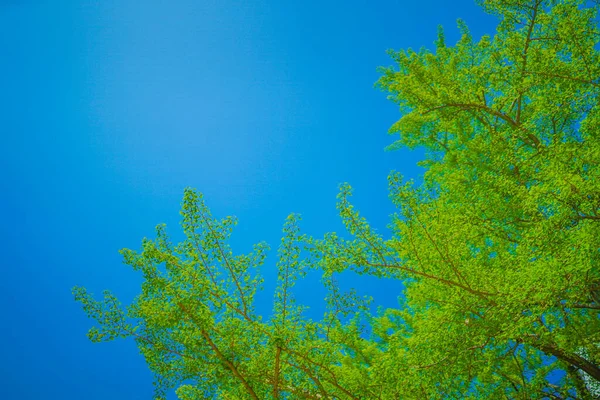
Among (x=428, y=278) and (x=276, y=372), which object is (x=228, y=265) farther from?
(x=428, y=278)

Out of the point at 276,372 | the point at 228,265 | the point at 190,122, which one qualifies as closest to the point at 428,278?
the point at 276,372

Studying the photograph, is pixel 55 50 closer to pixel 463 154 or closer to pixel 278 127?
pixel 278 127

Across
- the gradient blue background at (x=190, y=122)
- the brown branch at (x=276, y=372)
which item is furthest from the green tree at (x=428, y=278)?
the gradient blue background at (x=190, y=122)

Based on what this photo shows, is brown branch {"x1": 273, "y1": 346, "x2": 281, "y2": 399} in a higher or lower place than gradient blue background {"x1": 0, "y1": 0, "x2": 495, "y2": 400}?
lower

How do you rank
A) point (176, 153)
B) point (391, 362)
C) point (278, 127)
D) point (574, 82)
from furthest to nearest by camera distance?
1. point (278, 127)
2. point (176, 153)
3. point (574, 82)
4. point (391, 362)

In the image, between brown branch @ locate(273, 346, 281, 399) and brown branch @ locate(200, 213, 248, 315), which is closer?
brown branch @ locate(273, 346, 281, 399)

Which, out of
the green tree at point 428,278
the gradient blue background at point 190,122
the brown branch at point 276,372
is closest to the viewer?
the green tree at point 428,278

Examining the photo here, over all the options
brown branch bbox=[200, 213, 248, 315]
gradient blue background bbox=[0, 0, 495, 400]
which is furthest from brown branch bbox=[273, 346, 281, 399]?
gradient blue background bbox=[0, 0, 495, 400]

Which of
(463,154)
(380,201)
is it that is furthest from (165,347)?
(380,201)

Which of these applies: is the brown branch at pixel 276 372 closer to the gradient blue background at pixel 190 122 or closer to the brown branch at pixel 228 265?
the brown branch at pixel 228 265

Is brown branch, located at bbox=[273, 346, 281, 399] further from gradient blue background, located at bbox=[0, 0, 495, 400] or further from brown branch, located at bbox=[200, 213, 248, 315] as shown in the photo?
gradient blue background, located at bbox=[0, 0, 495, 400]

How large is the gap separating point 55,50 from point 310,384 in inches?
1650

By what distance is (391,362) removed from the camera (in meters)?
2.58

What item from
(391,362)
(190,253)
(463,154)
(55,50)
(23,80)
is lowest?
(391,362)
